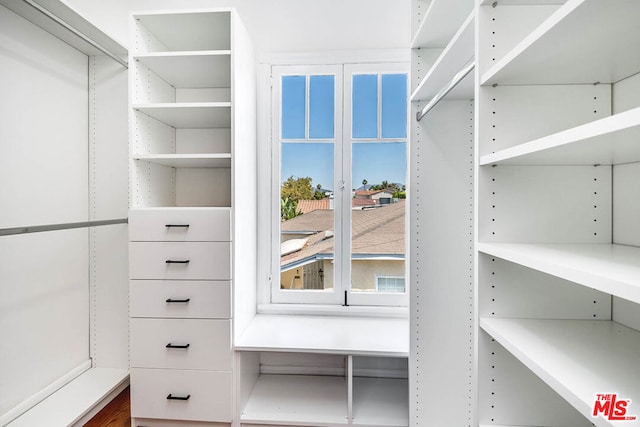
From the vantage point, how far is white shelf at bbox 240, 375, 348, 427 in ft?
5.70

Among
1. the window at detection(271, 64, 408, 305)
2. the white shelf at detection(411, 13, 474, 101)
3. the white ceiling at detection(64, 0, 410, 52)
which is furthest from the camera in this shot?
the window at detection(271, 64, 408, 305)

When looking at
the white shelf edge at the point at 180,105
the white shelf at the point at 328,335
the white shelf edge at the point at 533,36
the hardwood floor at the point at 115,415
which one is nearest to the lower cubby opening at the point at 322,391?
the white shelf at the point at 328,335

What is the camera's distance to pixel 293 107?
2252 mm

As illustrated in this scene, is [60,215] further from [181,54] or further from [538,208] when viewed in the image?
[538,208]

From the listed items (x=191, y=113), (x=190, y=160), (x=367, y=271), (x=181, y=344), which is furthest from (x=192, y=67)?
(x=367, y=271)

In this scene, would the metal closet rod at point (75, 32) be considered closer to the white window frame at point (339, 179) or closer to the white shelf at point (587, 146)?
the white window frame at point (339, 179)

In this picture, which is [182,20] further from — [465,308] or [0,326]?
[465,308]

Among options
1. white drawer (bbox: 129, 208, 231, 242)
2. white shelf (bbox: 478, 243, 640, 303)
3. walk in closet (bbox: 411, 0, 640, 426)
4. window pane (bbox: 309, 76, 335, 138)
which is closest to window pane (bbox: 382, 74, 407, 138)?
window pane (bbox: 309, 76, 335, 138)

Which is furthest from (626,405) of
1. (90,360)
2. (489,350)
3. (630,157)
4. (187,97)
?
(90,360)

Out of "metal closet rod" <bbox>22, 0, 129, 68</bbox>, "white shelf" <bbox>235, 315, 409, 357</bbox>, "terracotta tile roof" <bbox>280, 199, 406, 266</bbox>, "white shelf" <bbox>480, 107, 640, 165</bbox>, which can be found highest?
"metal closet rod" <bbox>22, 0, 129, 68</bbox>

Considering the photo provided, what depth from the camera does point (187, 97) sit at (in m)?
2.18

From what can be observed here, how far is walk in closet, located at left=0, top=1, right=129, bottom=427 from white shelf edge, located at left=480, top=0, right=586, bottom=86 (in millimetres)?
1664

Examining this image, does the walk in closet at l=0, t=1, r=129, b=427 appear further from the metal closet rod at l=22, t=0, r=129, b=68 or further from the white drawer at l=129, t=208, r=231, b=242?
the white drawer at l=129, t=208, r=231, b=242

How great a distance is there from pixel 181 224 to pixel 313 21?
148 centimetres
